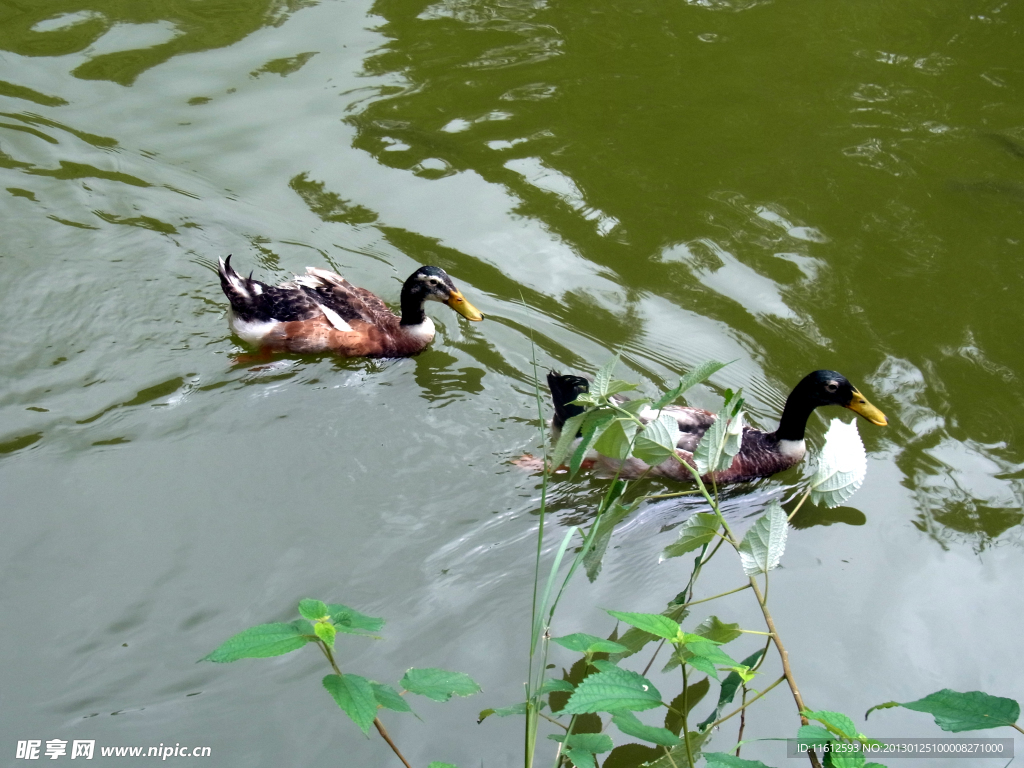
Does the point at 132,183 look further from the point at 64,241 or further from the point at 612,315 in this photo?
the point at 612,315

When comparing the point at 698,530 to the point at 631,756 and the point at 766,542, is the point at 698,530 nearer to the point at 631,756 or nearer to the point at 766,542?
the point at 766,542

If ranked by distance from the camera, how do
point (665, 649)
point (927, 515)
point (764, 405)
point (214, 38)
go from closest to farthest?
point (665, 649), point (927, 515), point (764, 405), point (214, 38)

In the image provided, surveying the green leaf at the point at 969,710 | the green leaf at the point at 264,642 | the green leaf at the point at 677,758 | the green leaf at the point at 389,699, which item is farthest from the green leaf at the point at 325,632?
the green leaf at the point at 969,710

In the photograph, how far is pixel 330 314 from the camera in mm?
5453

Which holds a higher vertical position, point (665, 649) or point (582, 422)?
point (582, 422)

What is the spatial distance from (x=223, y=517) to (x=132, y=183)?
3.14 meters

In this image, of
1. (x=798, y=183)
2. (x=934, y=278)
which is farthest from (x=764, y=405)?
(x=798, y=183)

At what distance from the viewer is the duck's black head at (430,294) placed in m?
5.51

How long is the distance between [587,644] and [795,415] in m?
2.79

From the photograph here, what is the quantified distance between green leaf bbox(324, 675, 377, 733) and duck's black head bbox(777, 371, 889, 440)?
130 inches

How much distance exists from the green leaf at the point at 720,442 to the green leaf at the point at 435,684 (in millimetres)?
874

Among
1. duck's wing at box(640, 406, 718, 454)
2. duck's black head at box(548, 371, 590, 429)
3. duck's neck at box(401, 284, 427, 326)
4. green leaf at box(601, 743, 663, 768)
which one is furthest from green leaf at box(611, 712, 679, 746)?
duck's neck at box(401, 284, 427, 326)

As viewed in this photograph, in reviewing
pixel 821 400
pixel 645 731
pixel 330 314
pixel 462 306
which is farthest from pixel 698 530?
pixel 330 314

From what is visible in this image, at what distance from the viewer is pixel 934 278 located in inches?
233
